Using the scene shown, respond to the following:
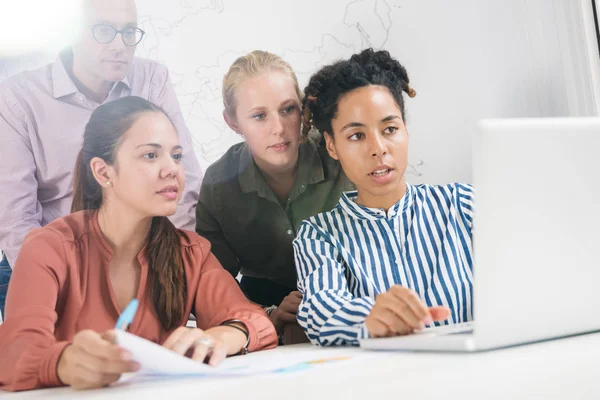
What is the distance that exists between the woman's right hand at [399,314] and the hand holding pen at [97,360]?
0.41 metres

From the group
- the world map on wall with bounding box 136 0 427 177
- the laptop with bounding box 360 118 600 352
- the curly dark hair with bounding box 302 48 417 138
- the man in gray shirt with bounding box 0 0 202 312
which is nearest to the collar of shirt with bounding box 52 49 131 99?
the man in gray shirt with bounding box 0 0 202 312

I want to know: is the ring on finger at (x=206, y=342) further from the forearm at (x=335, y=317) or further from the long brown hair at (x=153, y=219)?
the long brown hair at (x=153, y=219)

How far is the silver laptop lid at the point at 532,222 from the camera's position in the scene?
0.77 metres

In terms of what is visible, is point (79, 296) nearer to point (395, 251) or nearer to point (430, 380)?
point (395, 251)

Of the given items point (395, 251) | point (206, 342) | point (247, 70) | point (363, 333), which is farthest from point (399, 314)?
point (247, 70)

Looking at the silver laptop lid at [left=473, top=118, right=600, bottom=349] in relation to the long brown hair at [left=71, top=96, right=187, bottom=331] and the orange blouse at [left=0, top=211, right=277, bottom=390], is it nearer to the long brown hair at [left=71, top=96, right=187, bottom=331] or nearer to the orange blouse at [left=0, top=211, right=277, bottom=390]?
the orange blouse at [left=0, top=211, right=277, bottom=390]

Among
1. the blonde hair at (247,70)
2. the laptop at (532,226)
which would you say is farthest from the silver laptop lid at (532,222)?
the blonde hair at (247,70)

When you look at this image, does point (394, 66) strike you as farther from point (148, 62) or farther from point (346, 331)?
point (346, 331)

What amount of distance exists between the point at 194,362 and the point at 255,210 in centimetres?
96

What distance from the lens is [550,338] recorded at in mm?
922

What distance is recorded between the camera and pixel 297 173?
1.85 metres

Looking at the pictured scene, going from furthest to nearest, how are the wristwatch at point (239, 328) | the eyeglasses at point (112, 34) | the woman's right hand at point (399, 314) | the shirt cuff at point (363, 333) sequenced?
1. the eyeglasses at point (112, 34)
2. the wristwatch at point (239, 328)
3. the shirt cuff at point (363, 333)
4. the woman's right hand at point (399, 314)

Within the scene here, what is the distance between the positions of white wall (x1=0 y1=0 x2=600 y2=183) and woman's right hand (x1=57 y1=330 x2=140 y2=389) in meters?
0.84

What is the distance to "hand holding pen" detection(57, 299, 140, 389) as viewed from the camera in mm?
920
